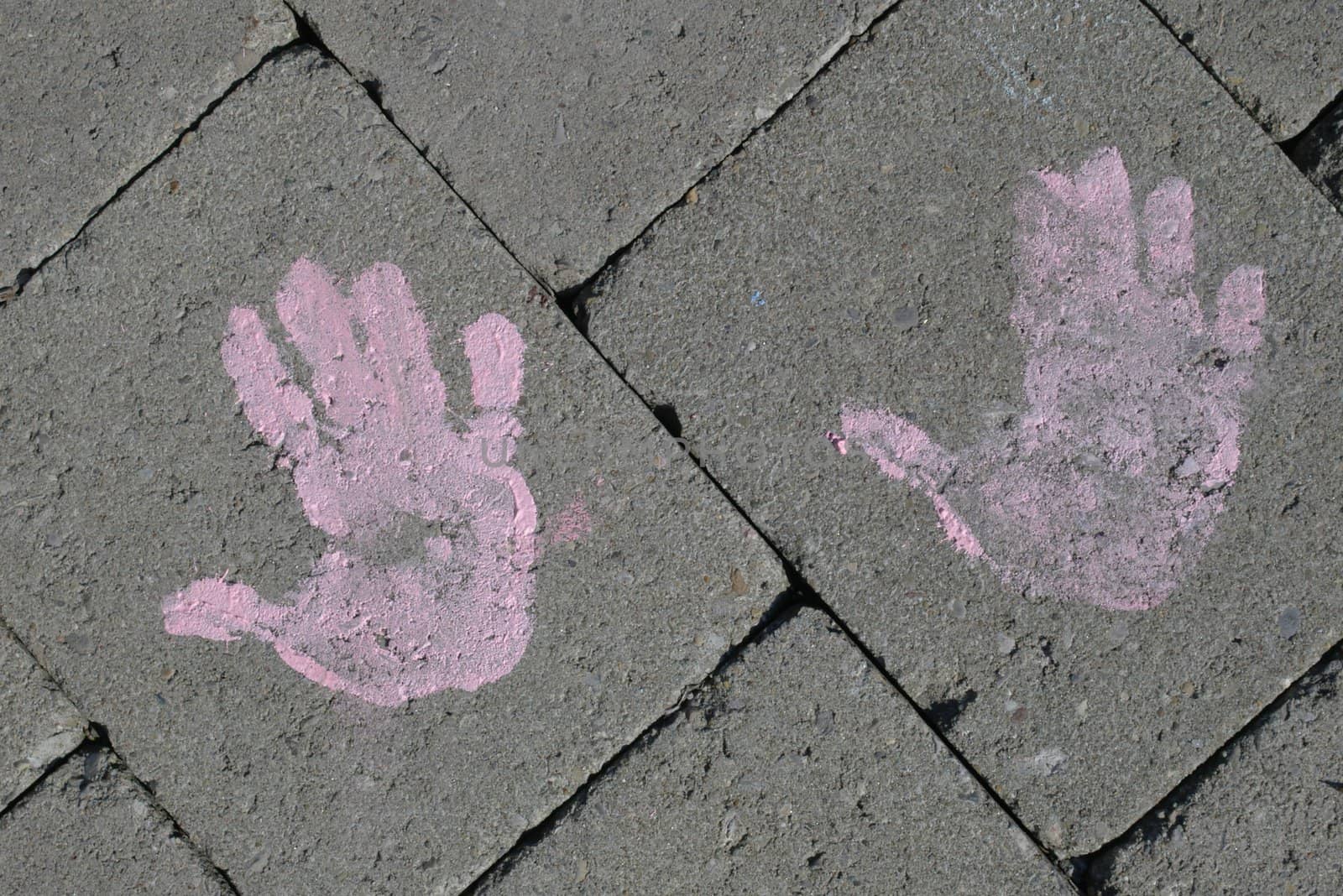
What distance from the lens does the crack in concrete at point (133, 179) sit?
2074 mm

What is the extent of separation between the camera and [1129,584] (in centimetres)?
201

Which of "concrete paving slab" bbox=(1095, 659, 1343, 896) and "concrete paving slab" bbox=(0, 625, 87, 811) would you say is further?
"concrete paving slab" bbox=(0, 625, 87, 811)

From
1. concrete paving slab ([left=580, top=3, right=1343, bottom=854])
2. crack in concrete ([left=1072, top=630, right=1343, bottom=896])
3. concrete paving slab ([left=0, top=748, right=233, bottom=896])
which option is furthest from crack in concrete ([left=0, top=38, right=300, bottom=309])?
crack in concrete ([left=1072, top=630, right=1343, bottom=896])

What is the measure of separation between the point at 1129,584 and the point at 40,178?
2736 millimetres

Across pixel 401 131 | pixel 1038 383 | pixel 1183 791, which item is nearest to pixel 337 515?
pixel 401 131

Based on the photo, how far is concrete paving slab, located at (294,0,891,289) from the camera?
204 centimetres

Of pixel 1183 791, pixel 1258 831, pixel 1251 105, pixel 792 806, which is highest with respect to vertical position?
pixel 1251 105

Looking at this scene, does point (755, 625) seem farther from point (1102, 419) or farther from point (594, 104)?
point (594, 104)

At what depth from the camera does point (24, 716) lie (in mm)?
2088

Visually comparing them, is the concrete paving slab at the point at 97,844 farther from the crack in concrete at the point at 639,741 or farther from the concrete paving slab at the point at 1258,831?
the concrete paving slab at the point at 1258,831

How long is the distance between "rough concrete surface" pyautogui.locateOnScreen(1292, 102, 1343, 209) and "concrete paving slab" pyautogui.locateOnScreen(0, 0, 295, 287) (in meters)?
2.47

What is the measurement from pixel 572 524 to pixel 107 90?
152 centimetres

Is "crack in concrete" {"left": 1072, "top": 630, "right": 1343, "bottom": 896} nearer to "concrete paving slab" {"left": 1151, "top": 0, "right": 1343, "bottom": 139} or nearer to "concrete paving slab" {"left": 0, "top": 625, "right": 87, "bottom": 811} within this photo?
"concrete paving slab" {"left": 1151, "top": 0, "right": 1343, "bottom": 139}

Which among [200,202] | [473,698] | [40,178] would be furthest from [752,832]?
[40,178]
